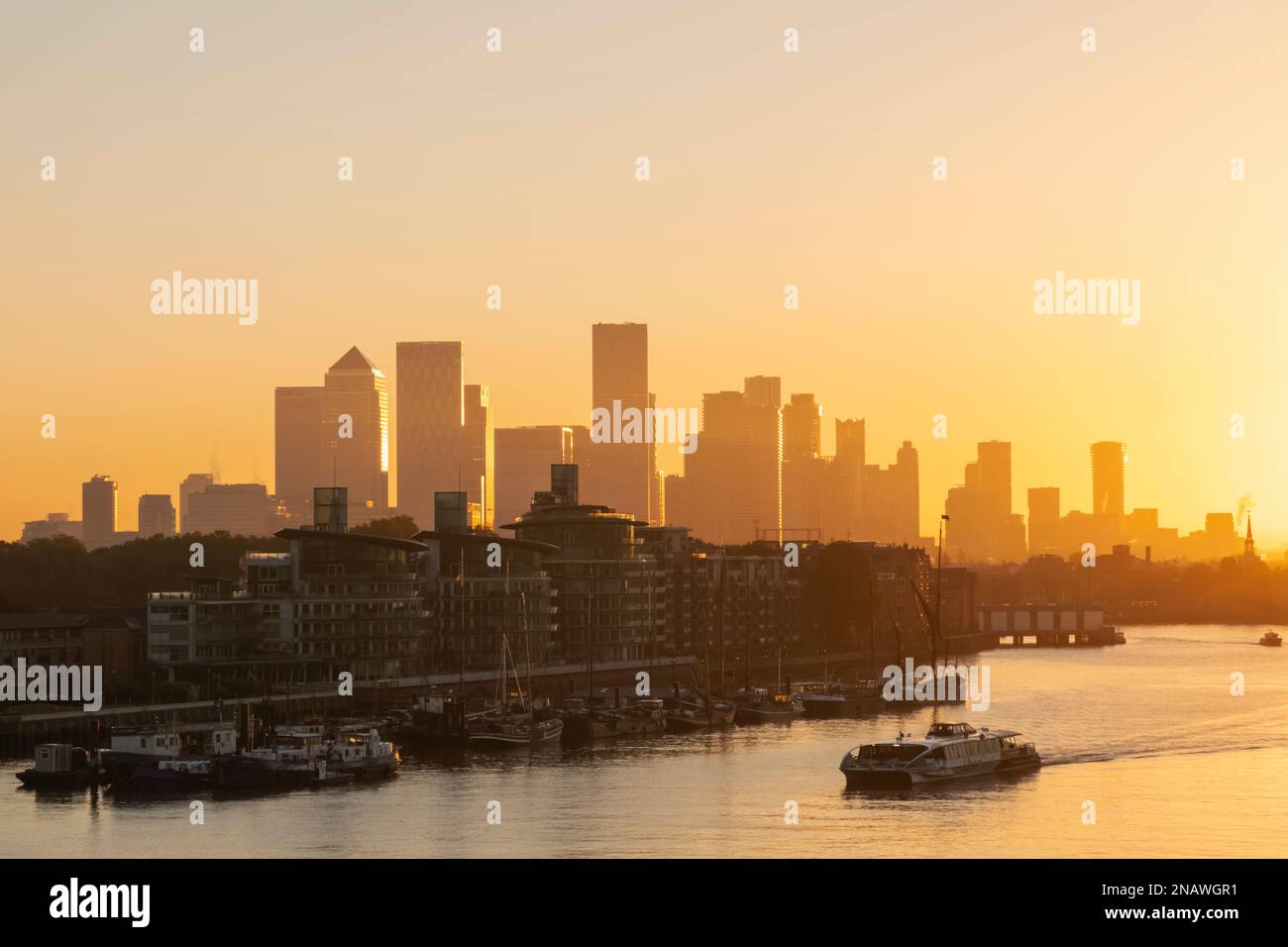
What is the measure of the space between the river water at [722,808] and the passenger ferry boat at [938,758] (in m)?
1.07

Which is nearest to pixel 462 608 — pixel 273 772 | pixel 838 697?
pixel 838 697

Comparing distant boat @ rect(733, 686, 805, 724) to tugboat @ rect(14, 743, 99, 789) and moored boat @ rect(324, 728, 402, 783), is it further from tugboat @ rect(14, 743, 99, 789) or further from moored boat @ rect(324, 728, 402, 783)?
tugboat @ rect(14, 743, 99, 789)

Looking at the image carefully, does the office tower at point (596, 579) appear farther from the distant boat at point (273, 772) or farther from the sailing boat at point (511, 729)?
the distant boat at point (273, 772)

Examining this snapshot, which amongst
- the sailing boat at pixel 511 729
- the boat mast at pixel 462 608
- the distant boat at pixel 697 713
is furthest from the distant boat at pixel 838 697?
the sailing boat at pixel 511 729

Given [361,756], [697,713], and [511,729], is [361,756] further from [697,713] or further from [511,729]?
[697,713]

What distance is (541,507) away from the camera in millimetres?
131625

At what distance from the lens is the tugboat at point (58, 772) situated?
63.8 meters

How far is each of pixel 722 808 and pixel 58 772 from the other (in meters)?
25.2

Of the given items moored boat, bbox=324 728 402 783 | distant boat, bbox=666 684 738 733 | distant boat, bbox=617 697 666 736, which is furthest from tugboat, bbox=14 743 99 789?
distant boat, bbox=666 684 738 733

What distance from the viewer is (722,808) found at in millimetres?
56469

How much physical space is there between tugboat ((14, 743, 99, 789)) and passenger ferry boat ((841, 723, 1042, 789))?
1116 inches
